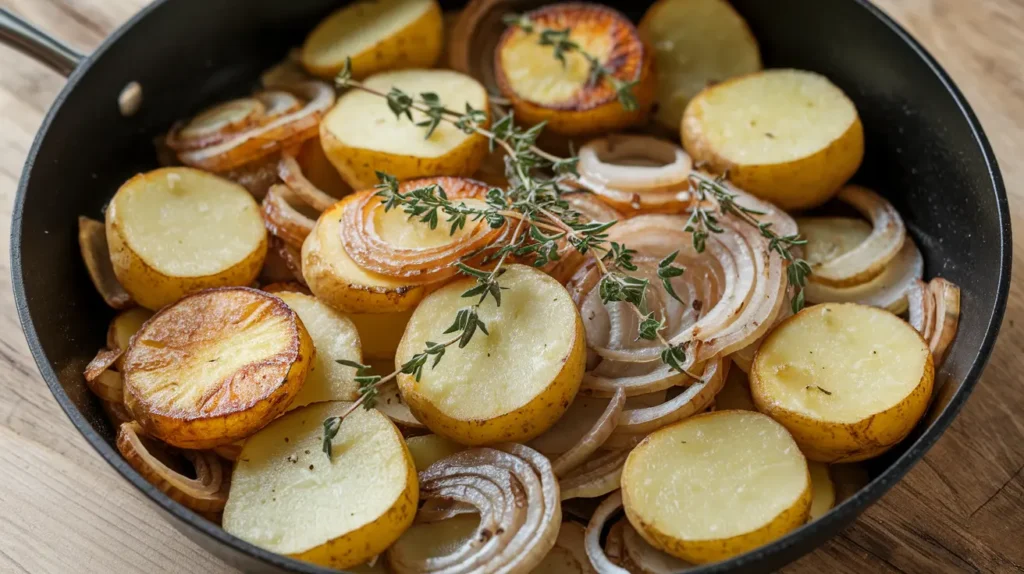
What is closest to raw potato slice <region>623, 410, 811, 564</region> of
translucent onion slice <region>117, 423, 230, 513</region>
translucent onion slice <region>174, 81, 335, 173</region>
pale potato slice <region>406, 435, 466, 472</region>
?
pale potato slice <region>406, 435, 466, 472</region>

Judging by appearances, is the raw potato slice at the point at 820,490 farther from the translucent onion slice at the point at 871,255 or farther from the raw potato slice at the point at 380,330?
the raw potato slice at the point at 380,330

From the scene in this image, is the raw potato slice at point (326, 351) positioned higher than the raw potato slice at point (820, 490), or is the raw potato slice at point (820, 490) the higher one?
the raw potato slice at point (326, 351)

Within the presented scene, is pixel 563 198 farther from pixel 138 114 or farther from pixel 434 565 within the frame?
pixel 138 114

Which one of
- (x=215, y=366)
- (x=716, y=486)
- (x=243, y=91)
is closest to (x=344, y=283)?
(x=215, y=366)

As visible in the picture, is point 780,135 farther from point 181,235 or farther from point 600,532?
point 181,235

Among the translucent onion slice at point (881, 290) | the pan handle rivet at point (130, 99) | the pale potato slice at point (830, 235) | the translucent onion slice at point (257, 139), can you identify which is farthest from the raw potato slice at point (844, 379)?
the pan handle rivet at point (130, 99)

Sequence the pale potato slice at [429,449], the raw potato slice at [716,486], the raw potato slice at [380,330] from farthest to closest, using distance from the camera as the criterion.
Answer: the raw potato slice at [380,330] < the pale potato slice at [429,449] < the raw potato slice at [716,486]
